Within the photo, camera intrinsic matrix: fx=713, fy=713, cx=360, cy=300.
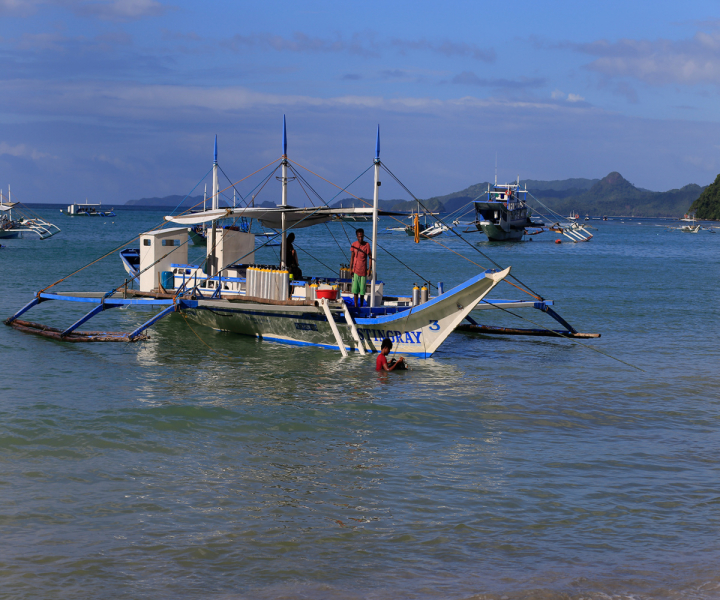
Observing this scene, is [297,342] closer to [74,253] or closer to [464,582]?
[464,582]

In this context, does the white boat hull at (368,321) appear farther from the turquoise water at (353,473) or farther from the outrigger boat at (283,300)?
the turquoise water at (353,473)

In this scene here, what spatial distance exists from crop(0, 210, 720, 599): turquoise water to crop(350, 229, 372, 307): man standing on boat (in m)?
1.94

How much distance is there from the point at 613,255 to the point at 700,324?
50847 millimetres

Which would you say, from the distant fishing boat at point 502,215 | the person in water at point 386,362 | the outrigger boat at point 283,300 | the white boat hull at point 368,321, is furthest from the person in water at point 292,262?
the distant fishing boat at point 502,215

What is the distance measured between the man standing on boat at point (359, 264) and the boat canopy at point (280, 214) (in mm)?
1008

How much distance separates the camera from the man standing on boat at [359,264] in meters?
19.1

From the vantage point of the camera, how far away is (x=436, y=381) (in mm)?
16453

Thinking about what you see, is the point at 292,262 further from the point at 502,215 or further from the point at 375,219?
the point at 502,215

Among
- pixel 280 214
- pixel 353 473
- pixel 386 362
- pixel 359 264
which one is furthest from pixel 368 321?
pixel 353 473

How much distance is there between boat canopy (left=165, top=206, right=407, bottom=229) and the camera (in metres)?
20.4

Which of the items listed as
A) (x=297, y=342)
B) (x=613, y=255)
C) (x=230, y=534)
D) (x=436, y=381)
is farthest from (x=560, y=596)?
(x=613, y=255)

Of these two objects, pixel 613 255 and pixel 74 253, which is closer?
pixel 74 253

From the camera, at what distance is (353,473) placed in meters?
10.4

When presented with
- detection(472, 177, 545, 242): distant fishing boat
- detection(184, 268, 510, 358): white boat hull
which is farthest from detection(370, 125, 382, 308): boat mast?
detection(472, 177, 545, 242): distant fishing boat
